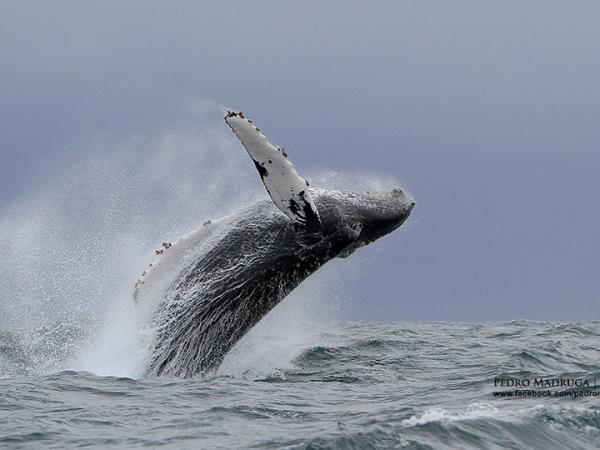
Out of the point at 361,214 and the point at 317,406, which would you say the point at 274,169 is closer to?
the point at 361,214

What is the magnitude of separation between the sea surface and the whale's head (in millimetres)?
1841

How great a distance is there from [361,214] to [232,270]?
184 cm

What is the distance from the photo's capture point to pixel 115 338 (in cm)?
1223

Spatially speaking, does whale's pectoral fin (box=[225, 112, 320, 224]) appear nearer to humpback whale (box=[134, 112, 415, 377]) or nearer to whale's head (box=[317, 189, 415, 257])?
humpback whale (box=[134, 112, 415, 377])

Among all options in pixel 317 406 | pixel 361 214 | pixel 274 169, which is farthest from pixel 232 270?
pixel 317 406

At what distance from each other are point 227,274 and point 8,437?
4174 millimetres

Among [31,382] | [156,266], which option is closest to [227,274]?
[156,266]

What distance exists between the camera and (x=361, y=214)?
11.9m

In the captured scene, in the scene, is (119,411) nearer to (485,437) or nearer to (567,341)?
(485,437)

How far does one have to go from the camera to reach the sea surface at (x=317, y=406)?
25.8 feet

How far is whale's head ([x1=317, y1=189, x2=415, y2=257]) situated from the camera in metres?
11.7

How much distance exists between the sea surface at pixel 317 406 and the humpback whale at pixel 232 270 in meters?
0.47

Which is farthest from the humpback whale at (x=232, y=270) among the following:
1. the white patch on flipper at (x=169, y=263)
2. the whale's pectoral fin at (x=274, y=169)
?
the whale's pectoral fin at (x=274, y=169)

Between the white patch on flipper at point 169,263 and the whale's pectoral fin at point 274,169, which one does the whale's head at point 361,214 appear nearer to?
the whale's pectoral fin at point 274,169
